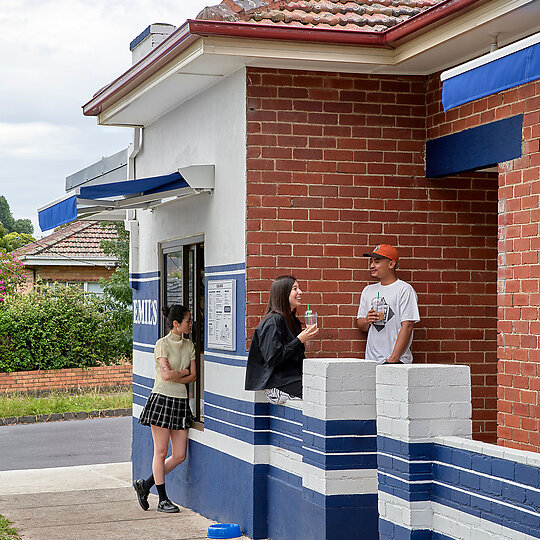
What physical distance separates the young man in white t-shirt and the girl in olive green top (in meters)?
2.07

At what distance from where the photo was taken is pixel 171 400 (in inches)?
372

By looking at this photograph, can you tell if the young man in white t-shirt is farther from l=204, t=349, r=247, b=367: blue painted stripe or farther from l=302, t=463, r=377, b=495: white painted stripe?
l=302, t=463, r=377, b=495: white painted stripe

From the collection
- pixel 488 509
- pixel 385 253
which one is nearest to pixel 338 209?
pixel 385 253

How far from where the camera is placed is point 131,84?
Answer: 9.33 m

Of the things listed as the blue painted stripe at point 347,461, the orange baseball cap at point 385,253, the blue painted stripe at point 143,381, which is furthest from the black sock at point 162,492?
the blue painted stripe at point 347,461

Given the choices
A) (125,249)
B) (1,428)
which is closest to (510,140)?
(1,428)

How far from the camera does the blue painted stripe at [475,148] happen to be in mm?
6984

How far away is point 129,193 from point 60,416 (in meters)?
10.9

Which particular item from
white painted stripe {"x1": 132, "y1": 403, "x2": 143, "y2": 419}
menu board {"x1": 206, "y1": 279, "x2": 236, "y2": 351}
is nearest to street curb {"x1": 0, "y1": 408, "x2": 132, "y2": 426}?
white painted stripe {"x1": 132, "y1": 403, "x2": 143, "y2": 419}

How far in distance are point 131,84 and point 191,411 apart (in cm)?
313

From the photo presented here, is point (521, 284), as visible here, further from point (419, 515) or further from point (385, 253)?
point (419, 515)

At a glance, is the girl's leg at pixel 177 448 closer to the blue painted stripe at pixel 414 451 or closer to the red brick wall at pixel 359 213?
the red brick wall at pixel 359 213

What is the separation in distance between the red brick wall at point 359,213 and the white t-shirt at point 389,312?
229mm

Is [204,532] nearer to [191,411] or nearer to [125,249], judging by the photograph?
[191,411]
